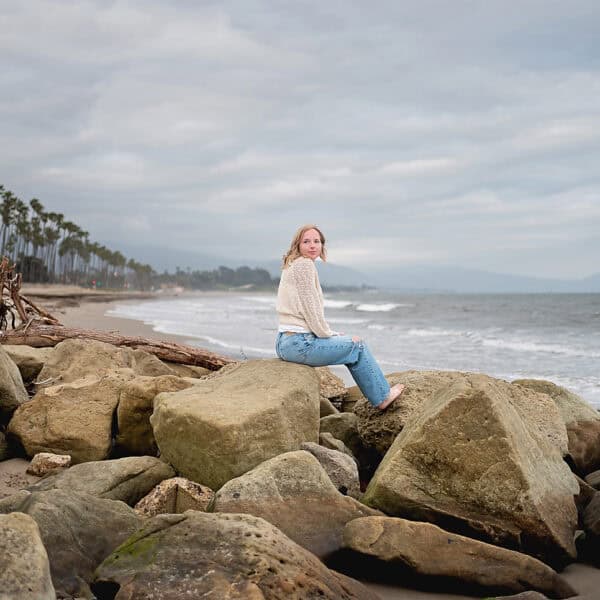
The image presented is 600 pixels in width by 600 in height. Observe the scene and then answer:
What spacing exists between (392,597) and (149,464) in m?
2.31

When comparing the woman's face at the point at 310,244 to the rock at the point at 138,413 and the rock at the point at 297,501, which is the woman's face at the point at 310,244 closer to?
the rock at the point at 138,413

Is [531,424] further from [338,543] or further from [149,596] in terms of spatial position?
[149,596]

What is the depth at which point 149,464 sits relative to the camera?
5539 mm

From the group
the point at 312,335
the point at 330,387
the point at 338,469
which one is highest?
the point at 312,335

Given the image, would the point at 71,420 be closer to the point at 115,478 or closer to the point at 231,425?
the point at 115,478

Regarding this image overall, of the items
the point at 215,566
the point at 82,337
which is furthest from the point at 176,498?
the point at 82,337

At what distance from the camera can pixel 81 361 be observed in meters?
8.12

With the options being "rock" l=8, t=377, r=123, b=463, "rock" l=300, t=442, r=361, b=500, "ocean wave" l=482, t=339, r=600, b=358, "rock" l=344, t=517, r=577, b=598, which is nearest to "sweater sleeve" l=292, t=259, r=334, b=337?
"rock" l=300, t=442, r=361, b=500

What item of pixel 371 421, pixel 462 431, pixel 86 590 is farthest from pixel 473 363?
pixel 86 590

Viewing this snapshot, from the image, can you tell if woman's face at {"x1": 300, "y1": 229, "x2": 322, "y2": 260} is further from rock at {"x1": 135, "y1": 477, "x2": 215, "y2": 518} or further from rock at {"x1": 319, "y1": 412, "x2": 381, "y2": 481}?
rock at {"x1": 135, "y1": 477, "x2": 215, "y2": 518}

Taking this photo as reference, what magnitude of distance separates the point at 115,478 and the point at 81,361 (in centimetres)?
312

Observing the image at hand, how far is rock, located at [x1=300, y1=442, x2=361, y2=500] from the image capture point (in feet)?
17.8

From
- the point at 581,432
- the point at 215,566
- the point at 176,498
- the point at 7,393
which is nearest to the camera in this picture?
the point at 215,566

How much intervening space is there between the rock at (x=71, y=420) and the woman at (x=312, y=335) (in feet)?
6.00
